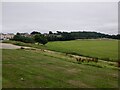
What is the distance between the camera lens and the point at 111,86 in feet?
40.9

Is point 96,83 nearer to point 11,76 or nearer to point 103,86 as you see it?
point 103,86

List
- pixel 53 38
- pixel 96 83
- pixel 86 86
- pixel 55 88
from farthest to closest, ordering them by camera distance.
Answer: pixel 53 38
pixel 96 83
pixel 86 86
pixel 55 88

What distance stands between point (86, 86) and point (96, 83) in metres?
1.11

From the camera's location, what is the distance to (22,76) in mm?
12969

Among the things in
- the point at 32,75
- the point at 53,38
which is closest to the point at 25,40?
the point at 53,38

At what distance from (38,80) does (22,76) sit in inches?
43.7

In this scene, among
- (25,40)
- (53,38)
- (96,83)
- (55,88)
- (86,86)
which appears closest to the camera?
(55,88)

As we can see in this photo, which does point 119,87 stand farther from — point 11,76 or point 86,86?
point 11,76

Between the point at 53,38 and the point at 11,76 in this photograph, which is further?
the point at 53,38

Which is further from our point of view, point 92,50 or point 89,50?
point 92,50

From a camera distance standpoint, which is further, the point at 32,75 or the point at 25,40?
the point at 25,40

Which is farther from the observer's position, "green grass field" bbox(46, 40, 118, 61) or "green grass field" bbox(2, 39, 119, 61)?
"green grass field" bbox(46, 40, 118, 61)

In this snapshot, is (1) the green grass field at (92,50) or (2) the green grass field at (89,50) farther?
(1) the green grass field at (92,50)

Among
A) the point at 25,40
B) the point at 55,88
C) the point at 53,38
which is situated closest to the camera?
the point at 55,88
